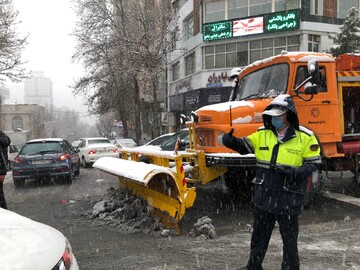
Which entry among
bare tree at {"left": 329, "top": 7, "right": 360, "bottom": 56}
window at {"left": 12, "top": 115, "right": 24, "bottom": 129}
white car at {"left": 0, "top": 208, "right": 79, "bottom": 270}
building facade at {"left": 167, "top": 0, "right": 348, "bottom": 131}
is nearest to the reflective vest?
white car at {"left": 0, "top": 208, "right": 79, "bottom": 270}

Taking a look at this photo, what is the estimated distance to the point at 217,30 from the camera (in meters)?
25.1

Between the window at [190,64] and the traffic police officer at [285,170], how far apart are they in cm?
2468

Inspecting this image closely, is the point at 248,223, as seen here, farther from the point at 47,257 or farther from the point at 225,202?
the point at 47,257

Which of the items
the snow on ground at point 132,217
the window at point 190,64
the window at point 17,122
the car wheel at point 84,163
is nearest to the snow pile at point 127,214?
the snow on ground at point 132,217

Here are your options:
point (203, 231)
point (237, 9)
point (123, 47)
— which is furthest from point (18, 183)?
point (237, 9)

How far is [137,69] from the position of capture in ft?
84.8

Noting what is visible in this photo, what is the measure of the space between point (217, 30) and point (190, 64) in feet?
15.8

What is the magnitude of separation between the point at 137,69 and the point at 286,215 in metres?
23.0

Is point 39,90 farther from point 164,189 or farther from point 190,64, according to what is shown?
point 164,189

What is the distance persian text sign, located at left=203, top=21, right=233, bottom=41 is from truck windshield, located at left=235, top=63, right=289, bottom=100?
1738 centimetres

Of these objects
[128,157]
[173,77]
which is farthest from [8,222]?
[173,77]

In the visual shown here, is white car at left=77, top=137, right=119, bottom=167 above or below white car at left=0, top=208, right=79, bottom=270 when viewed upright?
below

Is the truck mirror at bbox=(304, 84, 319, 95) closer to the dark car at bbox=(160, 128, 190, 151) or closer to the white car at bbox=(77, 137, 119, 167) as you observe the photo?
the dark car at bbox=(160, 128, 190, 151)

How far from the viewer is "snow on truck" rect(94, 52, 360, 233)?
6.11 m
